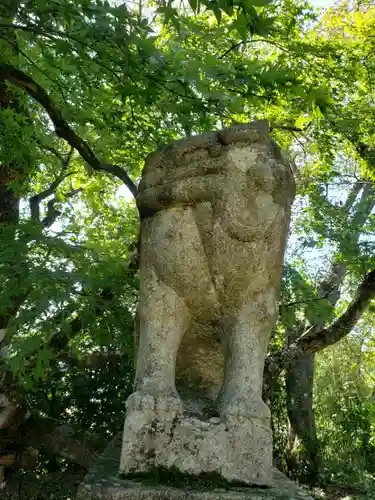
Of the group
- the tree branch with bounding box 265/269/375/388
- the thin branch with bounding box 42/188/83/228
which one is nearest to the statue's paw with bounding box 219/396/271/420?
the thin branch with bounding box 42/188/83/228

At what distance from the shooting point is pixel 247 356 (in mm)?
2205

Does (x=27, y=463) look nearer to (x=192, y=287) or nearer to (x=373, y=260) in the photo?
(x=373, y=260)

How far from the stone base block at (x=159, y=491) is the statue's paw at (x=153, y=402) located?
0.24 m

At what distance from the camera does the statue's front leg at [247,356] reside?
205cm

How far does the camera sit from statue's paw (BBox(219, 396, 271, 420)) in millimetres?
2016

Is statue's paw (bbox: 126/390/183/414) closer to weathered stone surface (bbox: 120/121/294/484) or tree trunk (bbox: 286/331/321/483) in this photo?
weathered stone surface (bbox: 120/121/294/484)

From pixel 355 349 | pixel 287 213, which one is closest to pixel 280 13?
pixel 287 213

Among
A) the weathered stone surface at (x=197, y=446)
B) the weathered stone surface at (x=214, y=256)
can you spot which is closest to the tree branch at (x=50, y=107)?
the weathered stone surface at (x=214, y=256)

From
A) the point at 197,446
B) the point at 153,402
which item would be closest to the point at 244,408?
the point at 197,446

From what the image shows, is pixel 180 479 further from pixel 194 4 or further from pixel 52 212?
pixel 52 212

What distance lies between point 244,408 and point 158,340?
0.44 metres

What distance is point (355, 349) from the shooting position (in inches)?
513

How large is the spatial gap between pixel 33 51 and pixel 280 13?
421 centimetres

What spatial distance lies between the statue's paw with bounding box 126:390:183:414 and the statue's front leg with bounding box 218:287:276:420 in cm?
18
